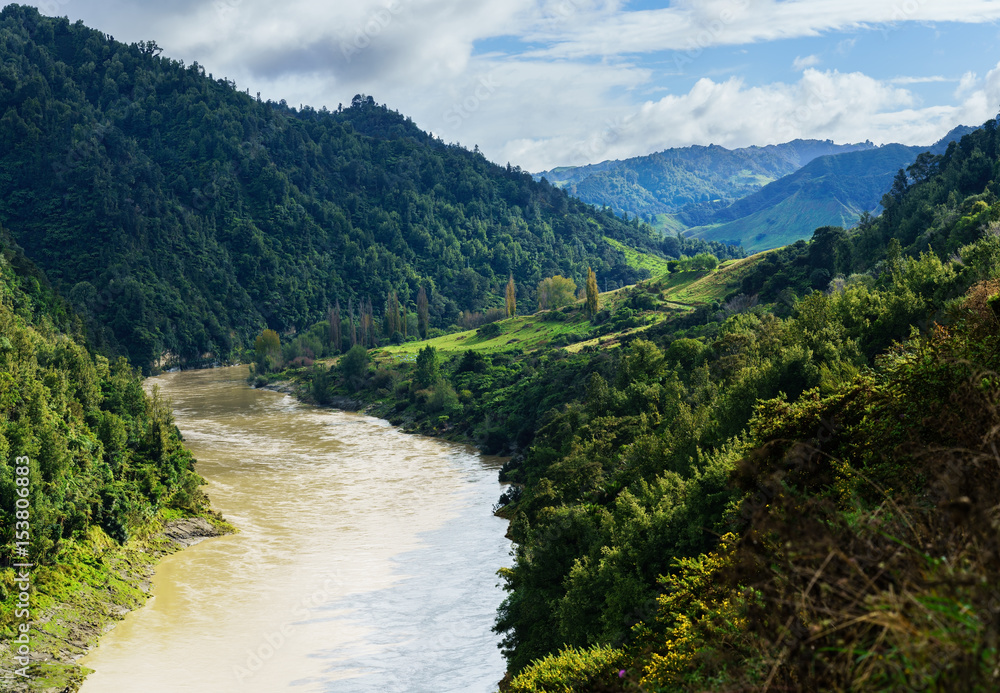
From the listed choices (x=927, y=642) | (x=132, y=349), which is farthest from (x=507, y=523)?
(x=132, y=349)

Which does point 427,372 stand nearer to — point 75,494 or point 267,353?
point 267,353

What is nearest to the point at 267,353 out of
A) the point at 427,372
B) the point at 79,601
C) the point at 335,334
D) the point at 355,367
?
the point at 335,334

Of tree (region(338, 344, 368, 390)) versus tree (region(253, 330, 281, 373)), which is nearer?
tree (region(338, 344, 368, 390))

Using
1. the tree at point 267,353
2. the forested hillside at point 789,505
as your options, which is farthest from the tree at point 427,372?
the tree at point 267,353

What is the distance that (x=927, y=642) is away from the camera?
5730 millimetres

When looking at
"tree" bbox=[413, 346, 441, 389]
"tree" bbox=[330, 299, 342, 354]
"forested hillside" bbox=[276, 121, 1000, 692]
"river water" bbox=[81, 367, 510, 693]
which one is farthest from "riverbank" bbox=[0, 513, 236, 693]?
"tree" bbox=[330, 299, 342, 354]

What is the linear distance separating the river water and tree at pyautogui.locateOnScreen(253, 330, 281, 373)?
7800 cm

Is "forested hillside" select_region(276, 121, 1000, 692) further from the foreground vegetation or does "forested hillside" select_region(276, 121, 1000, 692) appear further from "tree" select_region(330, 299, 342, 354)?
"tree" select_region(330, 299, 342, 354)

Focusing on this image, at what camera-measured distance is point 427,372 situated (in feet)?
362

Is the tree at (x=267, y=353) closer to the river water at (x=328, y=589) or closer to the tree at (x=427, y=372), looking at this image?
the tree at (x=427, y=372)

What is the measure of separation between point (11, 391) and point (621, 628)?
3771 cm

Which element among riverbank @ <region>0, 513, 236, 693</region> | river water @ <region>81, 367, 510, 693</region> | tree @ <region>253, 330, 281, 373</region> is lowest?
river water @ <region>81, 367, 510, 693</region>

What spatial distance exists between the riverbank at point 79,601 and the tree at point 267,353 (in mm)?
108391

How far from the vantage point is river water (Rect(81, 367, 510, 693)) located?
31.8m
